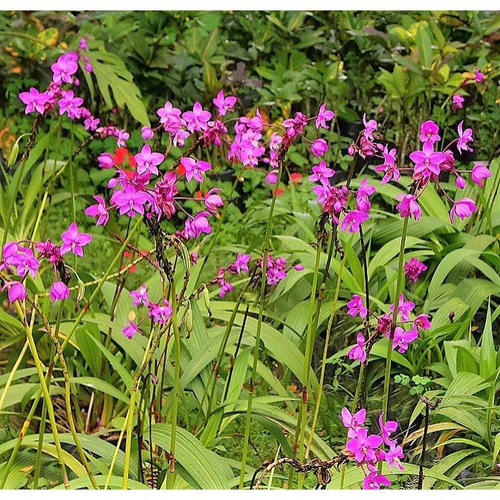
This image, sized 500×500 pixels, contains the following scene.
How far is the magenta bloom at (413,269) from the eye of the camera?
2402 millimetres

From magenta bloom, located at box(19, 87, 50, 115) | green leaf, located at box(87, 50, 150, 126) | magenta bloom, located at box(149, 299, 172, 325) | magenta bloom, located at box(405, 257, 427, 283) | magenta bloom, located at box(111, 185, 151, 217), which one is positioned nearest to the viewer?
magenta bloom, located at box(111, 185, 151, 217)

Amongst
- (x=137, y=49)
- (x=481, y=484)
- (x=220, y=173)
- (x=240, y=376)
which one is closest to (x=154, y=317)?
(x=240, y=376)

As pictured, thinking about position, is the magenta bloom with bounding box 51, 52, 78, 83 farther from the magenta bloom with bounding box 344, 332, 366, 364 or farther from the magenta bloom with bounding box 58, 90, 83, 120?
the magenta bloom with bounding box 344, 332, 366, 364

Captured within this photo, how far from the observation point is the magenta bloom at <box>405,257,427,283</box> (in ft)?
7.88

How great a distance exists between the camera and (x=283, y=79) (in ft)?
12.9

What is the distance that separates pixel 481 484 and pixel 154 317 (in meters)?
0.69

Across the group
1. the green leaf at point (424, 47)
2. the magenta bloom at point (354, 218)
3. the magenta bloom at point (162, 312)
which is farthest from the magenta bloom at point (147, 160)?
the green leaf at point (424, 47)

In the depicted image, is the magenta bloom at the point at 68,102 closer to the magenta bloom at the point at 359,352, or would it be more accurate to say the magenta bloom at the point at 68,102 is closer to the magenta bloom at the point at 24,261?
the magenta bloom at the point at 24,261

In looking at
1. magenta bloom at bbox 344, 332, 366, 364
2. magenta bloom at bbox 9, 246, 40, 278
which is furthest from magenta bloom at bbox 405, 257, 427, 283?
magenta bloom at bbox 9, 246, 40, 278

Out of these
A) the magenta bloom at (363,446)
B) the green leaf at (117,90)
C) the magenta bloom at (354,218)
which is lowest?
the magenta bloom at (363,446)

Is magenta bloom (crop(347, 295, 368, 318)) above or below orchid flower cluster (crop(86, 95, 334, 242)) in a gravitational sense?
below

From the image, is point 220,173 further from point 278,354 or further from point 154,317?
point 154,317

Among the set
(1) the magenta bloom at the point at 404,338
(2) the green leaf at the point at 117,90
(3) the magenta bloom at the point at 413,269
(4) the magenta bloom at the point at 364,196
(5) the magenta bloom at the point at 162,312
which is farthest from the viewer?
(2) the green leaf at the point at 117,90

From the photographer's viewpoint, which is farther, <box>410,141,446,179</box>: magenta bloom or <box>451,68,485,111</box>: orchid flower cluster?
<box>451,68,485,111</box>: orchid flower cluster
